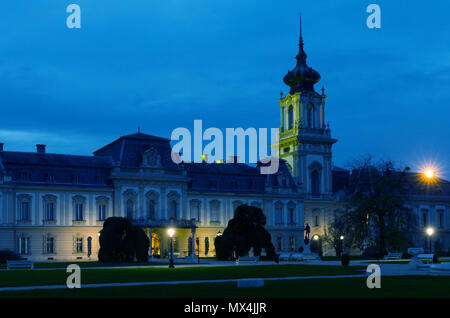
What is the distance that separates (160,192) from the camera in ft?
234

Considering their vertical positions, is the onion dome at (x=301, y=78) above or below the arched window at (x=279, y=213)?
above

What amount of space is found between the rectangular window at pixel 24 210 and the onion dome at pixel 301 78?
36.6 metres

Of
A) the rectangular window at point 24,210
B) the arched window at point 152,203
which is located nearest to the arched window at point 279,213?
the arched window at point 152,203

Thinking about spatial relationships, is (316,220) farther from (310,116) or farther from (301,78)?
(301,78)

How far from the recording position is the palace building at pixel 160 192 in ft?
217

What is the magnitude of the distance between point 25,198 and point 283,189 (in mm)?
28907

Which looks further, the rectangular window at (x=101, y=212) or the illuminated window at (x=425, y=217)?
the illuminated window at (x=425, y=217)

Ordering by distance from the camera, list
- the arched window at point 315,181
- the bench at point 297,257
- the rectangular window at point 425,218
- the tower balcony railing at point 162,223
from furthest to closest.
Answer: the rectangular window at point 425,218
the arched window at point 315,181
the tower balcony railing at point 162,223
the bench at point 297,257

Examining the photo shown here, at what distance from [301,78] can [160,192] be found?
2565cm

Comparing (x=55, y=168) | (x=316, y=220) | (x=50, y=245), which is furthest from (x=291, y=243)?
(x=55, y=168)

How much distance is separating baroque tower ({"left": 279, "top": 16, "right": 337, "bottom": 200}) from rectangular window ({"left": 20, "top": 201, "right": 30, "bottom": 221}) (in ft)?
103

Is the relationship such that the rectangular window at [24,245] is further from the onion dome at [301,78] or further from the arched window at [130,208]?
the onion dome at [301,78]

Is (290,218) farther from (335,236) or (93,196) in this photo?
(93,196)

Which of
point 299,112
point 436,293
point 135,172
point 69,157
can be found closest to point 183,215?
point 135,172
